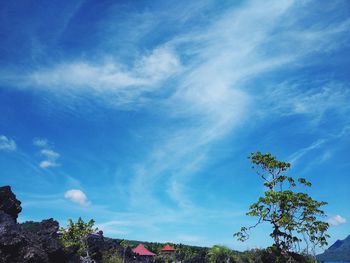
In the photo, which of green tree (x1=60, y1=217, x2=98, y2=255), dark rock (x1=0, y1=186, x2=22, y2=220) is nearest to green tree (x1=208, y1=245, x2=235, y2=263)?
green tree (x1=60, y1=217, x2=98, y2=255)

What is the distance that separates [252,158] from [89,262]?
15555 mm

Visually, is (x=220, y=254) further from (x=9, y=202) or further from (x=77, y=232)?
(x=9, y=202)

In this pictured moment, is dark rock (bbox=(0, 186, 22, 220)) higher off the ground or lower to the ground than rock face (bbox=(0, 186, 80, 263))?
higher

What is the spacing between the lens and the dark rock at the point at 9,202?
74.2 feet

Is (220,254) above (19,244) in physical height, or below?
above

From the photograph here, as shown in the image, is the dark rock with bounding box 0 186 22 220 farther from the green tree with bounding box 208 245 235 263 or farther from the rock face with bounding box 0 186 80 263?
the green tree with bounding box 208 245 235 263

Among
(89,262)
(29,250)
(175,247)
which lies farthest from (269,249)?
(175,247)

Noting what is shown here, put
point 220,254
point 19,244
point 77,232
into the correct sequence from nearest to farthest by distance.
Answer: point 19,244 → point 77,232 → point 220,254

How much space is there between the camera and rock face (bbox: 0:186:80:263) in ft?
59.8

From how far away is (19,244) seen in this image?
18.6 m

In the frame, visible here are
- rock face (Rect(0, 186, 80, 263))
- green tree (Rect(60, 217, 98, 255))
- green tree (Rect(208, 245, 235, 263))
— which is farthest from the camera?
green tree (Rect(208, 245, 235, 263))

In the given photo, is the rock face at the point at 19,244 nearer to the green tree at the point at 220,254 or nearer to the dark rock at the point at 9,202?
the dark rock at the point at 9,202

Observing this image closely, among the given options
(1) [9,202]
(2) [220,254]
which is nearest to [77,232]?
(1) [9,202]

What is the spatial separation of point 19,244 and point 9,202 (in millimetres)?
5106
